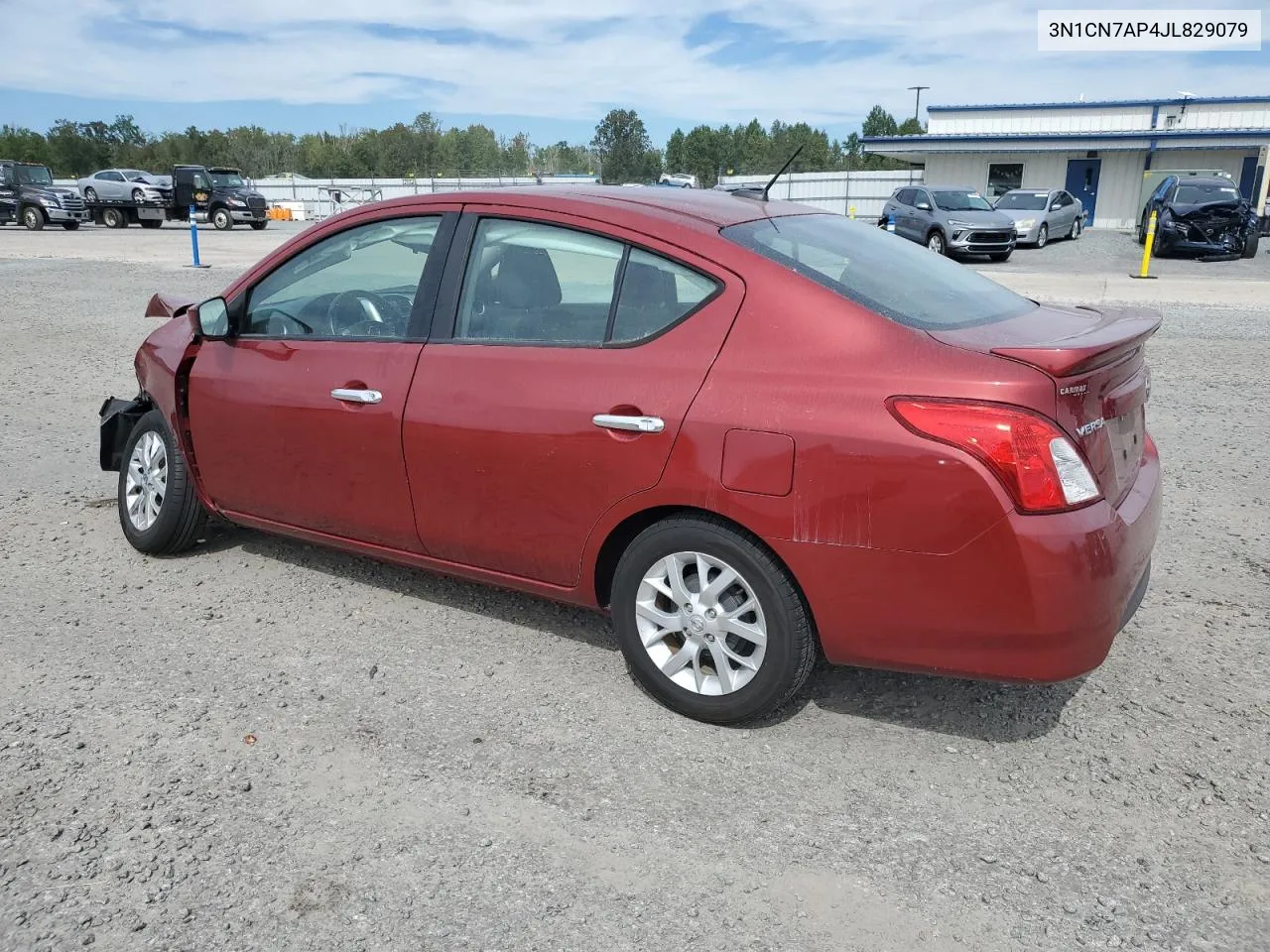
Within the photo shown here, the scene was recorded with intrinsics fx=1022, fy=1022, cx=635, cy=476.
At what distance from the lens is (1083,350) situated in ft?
9.20

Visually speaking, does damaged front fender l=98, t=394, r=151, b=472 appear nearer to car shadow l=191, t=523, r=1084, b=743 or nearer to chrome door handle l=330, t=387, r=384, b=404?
car shadow l=191, t=523, r=1084, b=743

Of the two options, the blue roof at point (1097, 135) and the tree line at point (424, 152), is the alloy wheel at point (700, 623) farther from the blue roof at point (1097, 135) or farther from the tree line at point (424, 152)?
the tree line at point (424, 152)

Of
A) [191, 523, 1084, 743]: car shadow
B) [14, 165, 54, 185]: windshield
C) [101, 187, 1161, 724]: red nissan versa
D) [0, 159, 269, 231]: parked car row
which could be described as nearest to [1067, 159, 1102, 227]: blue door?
[0, 159, 269, 231]: parked car row

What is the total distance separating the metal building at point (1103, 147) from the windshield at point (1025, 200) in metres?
9.92

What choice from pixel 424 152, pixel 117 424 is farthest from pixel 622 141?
pixel 117 424

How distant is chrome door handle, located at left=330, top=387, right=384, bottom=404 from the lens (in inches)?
150

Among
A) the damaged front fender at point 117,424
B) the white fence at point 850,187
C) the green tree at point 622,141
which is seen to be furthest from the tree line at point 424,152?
the damaged front fender at point 117,424

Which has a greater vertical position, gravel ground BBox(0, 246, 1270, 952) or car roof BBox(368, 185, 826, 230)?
car roof BBox(368, 185, 826, 230)

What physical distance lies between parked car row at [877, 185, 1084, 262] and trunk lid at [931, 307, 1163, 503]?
17.5 meters

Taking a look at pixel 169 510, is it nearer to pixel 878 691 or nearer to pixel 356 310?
pixel 356 310

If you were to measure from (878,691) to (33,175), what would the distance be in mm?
39350

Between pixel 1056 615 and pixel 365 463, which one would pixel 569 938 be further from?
pixel 365 463

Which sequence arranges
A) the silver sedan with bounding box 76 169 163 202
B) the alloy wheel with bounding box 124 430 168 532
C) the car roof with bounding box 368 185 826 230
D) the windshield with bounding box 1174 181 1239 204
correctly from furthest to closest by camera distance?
the silver sedan with bounding box 76 169 163 202 → the windshield with bounding box 1174 181 1239 204 → the alloy wheel with bounding box 124 430 168 532 → the car roof with bounding box 368 185 826 230

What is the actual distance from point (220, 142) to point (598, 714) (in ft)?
327
